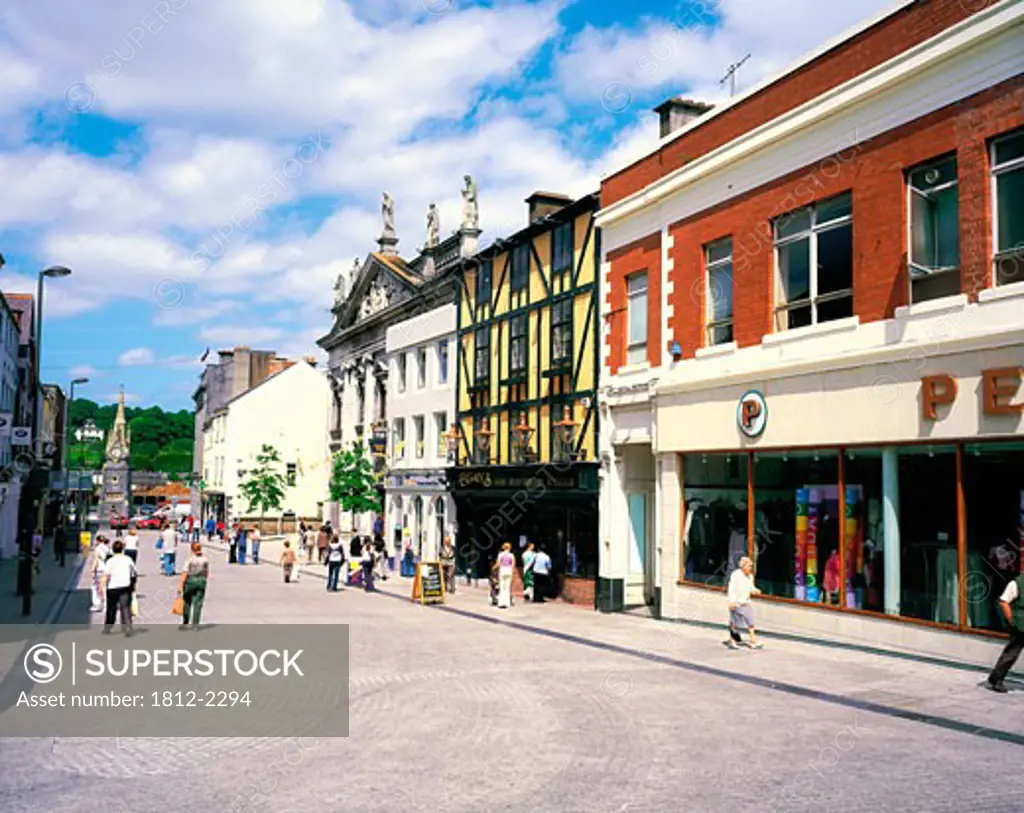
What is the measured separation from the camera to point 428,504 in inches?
1419

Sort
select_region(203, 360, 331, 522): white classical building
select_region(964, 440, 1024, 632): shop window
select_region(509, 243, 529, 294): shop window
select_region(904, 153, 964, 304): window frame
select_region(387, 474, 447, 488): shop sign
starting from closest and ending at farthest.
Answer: select_region(964, 440, 1024, 632): shop window
select_region(904, 153, 964, 304): window frame
select_region(509, 243, 529, 294): shop window
select_region(387, 474, 447, 488): shop sign
select_region(203, 360, 331, 522): white classical building

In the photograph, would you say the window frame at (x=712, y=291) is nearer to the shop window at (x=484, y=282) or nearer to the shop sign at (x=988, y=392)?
the shop sign at (x=988, y=392)

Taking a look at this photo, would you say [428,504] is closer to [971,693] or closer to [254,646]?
[254,646]

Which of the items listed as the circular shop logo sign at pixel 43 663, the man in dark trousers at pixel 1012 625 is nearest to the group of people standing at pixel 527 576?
the circular shop logo sign at pixel 43 663

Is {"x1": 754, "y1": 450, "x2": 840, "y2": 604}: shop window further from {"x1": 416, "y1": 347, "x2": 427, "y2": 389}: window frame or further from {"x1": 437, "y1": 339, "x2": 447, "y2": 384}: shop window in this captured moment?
{"x1": 416, "y1": 347, "x2": 427, "y2": 389}: window frame

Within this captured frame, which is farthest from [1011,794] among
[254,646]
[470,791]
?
[254,646]

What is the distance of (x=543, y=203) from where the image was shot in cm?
3041

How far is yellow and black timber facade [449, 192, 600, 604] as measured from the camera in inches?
984

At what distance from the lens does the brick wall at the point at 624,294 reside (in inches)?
853

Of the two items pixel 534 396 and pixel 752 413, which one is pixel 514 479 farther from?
pixel 752 413

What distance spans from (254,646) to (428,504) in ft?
63.5

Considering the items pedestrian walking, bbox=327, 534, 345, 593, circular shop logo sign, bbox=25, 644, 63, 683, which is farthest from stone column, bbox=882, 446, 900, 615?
pedestrian walking, bbox=327, 534, 345, 593

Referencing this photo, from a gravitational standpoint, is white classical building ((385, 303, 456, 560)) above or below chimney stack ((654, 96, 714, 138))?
below

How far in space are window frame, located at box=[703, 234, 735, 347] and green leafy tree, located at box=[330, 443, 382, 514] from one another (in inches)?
929
